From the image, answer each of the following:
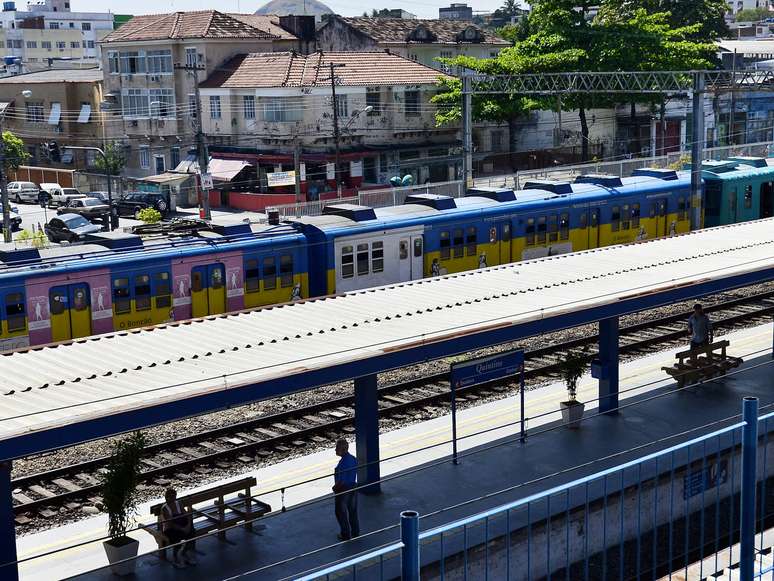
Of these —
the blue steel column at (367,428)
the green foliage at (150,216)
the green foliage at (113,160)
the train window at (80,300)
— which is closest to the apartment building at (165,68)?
the green foliage at (113,160)

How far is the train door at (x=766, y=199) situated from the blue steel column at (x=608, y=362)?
21.4 metres

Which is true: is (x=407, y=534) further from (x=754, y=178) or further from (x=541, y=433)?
(x=754, y=178)

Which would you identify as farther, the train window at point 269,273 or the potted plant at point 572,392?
the train window at point 269,273

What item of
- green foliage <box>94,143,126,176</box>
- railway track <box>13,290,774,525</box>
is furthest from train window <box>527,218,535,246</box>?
green foliage <box>94,143,126,176</box>

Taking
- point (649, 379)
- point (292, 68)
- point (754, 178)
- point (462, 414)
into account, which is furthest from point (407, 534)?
point (292, 68)

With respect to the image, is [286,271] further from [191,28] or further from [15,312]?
[191,28]

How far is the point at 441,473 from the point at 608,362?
13.1ft

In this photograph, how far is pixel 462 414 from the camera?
1995cm

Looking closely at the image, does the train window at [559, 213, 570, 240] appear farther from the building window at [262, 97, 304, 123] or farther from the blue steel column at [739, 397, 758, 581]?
the building window at [262, 97, 304, 123]

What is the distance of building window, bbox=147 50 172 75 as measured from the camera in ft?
195

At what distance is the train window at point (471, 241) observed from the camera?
2944cm

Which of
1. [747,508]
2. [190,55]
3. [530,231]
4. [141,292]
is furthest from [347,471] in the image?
[190,55]

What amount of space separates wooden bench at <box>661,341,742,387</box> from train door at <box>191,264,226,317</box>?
9.90 metres

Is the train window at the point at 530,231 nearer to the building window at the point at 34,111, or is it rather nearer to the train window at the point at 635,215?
the train window at the point at 635,215
